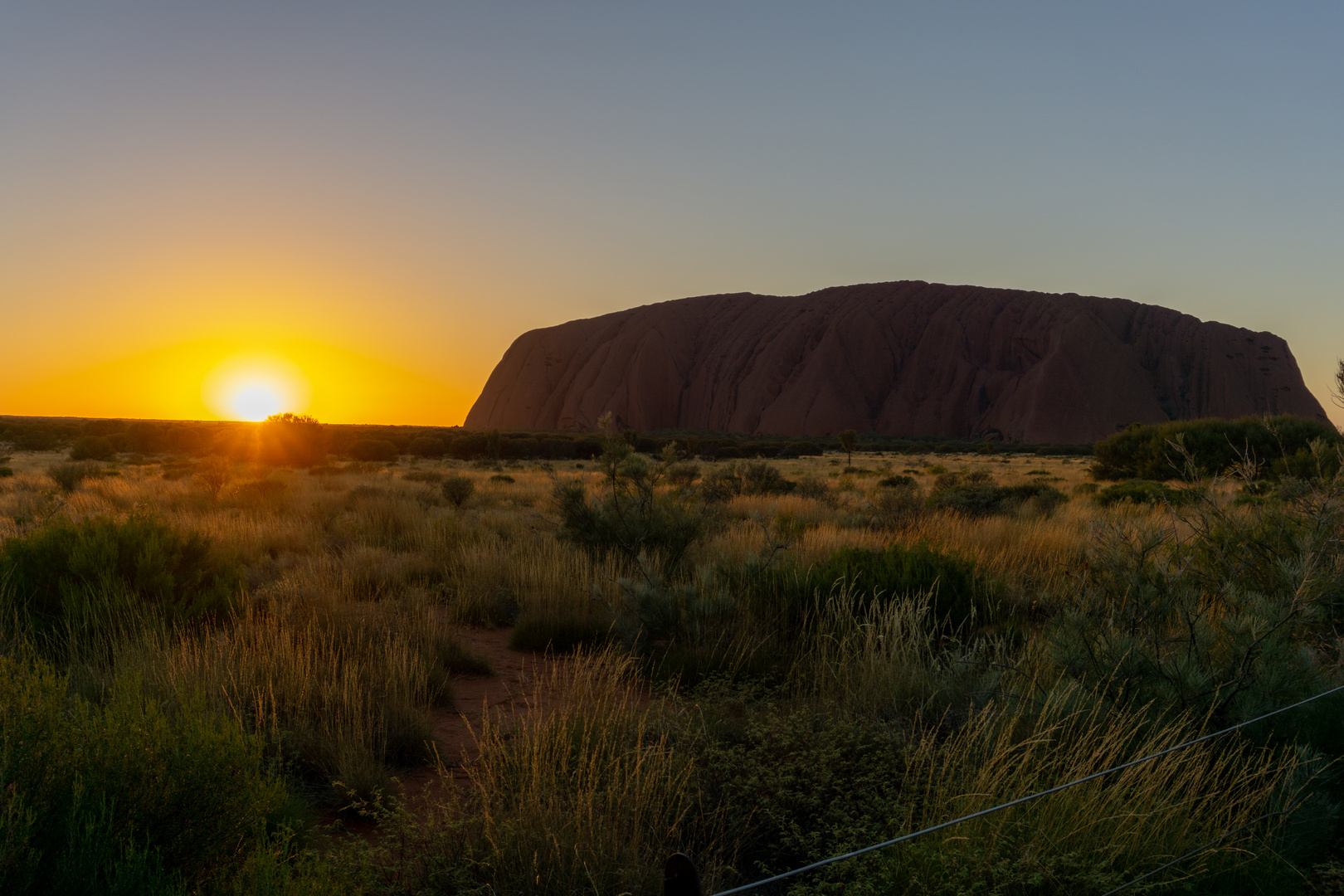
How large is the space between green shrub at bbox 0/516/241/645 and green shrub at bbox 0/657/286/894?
3.13m

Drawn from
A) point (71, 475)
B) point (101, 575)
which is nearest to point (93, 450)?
point (71, 475)

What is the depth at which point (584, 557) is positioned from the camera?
8039 millimetres

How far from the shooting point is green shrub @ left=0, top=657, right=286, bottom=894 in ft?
5.82

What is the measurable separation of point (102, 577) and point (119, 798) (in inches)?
164

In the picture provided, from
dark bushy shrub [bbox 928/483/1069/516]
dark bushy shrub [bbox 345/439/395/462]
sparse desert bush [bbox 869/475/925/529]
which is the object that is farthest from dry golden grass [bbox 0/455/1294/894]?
dark bushy shrub [bbox 345/439/395/462]

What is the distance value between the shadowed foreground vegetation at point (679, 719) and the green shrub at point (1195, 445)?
65.3 ft

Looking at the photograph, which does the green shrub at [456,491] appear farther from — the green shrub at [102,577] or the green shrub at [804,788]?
the green shrub at [804,788]

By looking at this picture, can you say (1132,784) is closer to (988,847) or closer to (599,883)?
(988,847)

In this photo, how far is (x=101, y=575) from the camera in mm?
5355

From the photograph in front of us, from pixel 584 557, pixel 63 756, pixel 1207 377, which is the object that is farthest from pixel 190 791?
pixel 1207 377

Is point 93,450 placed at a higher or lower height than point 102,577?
higher

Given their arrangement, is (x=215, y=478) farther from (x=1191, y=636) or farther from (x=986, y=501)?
(x=1191, y=636)

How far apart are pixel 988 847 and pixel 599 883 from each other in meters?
1.41

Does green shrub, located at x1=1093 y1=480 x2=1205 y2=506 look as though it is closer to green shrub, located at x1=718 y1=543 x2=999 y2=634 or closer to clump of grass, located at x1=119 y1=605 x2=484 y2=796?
green shrub, located at x1=718 y1=543 x2=999 y2=634
